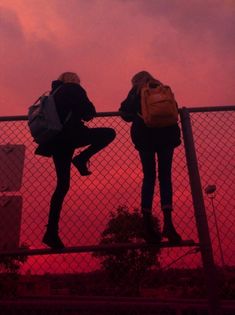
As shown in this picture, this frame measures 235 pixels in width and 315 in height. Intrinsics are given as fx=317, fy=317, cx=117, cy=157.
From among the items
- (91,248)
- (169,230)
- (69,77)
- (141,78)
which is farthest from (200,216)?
(69,77)

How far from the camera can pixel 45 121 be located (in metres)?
3.12

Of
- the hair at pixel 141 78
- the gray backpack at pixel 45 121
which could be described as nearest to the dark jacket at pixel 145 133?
the hair at pixel 141 78

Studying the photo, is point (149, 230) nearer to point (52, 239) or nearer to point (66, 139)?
point (52, 239)

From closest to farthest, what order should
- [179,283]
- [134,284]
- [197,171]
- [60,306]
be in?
[197,171]
[60,306]
[134,284]
[179,283]

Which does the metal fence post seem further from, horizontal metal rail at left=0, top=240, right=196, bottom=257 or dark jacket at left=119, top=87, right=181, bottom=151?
dark jacket at left=119, top=87, right=181, bottom=151

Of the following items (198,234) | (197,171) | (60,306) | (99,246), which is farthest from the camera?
(60,306)

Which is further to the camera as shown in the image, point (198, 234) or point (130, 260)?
point (130, 260)

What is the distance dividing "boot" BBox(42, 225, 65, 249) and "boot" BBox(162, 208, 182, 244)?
105 cm

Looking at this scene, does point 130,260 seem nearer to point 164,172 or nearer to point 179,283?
point 179,283

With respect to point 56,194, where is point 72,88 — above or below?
above

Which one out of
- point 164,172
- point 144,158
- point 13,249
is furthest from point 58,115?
point 13,249

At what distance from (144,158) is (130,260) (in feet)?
105

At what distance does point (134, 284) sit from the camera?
33.3 meters

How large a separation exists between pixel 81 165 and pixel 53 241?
84 cm
